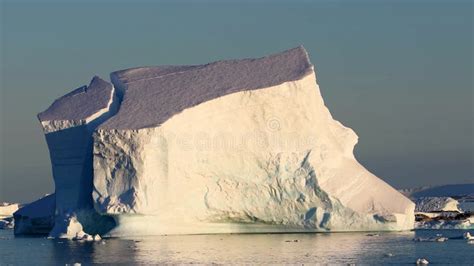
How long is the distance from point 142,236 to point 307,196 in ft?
16.5

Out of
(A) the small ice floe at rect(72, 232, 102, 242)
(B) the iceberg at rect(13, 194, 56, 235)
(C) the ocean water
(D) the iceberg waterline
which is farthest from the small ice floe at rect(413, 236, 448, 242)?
(B) the iceberg at rect(13, 194, 56, 235)

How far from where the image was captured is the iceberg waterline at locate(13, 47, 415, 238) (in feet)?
102

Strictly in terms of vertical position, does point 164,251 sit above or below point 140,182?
below

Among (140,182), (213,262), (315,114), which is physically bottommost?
(213,262)

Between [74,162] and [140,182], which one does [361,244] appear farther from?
[74,162]

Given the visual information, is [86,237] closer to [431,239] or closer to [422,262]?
[431,239]

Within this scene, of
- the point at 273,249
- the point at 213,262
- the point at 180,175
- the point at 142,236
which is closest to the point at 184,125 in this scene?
the point at 180,175

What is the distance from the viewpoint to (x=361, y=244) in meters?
29.1

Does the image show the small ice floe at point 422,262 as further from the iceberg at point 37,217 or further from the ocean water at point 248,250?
the iceberg at point 37,217

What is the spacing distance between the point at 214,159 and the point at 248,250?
516cm

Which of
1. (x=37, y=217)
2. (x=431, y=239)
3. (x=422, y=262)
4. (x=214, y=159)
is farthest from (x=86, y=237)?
(x=422, y=262)

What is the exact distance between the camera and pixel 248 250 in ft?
89.9

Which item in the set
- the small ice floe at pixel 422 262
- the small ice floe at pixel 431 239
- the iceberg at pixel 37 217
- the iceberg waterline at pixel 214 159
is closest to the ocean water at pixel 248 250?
the small ice floe at pixel 431 239

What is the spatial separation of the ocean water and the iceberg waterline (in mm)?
635
